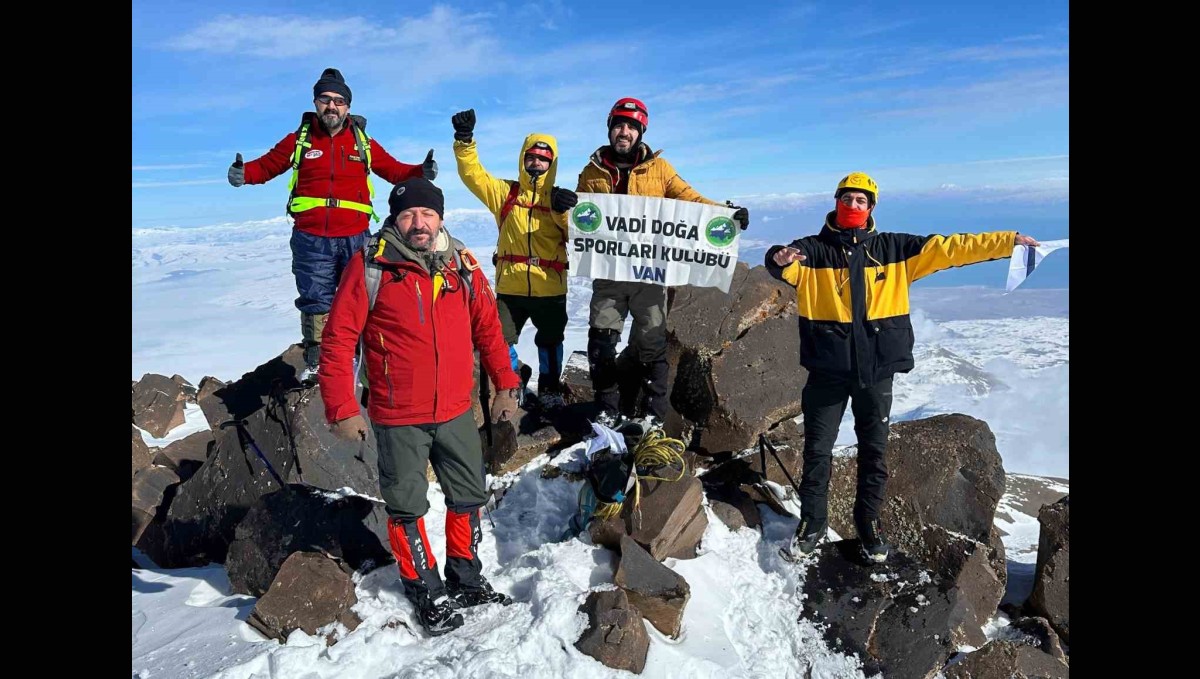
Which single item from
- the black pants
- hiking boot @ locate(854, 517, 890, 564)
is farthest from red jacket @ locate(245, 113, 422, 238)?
hiking boot @ locate(854, 517, 890, 564)

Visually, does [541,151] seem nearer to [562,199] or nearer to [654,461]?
[562,199]

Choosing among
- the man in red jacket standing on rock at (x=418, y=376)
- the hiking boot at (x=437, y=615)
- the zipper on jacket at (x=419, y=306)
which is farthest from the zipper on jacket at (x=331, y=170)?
the hiking boot at (x=437, y=615)

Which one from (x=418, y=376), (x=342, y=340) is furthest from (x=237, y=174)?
(x=418, y=376)

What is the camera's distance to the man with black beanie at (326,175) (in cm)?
691

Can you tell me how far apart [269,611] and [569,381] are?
4.63 m

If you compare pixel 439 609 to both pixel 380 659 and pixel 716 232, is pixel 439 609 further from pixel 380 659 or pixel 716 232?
pixel 716 232

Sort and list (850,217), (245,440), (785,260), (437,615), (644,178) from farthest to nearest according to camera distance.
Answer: (245,440), (644,178), (850,217), (785,260), (437,615)

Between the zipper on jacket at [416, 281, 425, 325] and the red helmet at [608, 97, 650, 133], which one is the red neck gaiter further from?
the zipper on jacket at [416, 281, 425, 325]

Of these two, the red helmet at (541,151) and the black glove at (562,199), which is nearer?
the black glove at (562,199)

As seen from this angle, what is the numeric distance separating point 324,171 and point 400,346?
348 centimetres

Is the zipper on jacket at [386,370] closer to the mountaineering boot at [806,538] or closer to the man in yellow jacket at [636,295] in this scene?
the man in yellow jacket at [636,295]

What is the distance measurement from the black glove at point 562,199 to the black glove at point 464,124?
1.10 metres

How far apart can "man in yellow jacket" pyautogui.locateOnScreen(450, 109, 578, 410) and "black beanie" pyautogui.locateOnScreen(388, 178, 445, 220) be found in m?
2.32

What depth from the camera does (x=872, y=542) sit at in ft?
18.6
